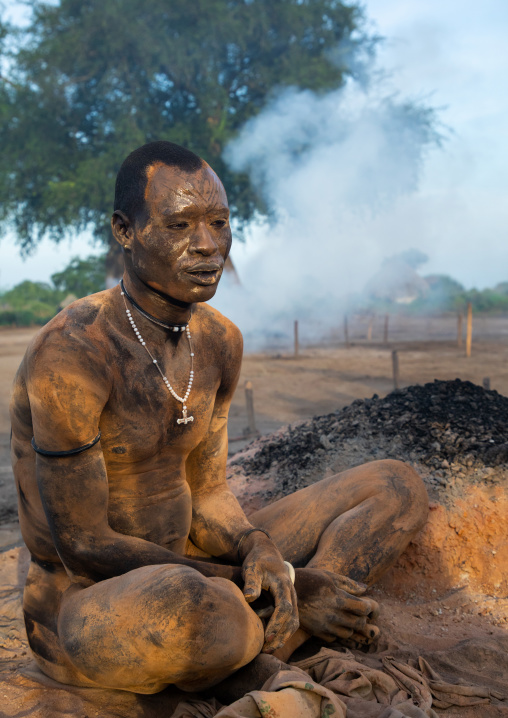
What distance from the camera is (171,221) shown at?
6.68 feet

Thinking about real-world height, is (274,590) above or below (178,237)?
below

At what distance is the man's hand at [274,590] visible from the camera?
1.98 meters

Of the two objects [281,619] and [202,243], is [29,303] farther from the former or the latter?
[281,619]

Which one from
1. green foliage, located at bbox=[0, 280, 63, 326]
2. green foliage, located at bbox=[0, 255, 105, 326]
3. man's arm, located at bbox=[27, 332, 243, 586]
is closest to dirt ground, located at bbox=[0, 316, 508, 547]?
man's arm, located at bbox=[27, 332, 243, 586]

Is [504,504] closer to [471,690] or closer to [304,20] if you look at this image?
[471,690]

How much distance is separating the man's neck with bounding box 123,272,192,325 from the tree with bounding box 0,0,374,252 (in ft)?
58.6

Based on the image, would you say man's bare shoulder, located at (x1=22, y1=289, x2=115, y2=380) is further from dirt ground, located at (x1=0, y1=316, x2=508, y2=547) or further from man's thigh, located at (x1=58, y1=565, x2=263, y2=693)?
dirt ground, located at (x1=0, y1=316, x2=508, y2=547)

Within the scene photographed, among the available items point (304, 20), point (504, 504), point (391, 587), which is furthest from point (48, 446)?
point (304, 20)

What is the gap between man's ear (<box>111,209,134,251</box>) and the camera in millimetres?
2109

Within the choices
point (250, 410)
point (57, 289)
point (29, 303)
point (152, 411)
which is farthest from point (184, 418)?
point (57, 289)

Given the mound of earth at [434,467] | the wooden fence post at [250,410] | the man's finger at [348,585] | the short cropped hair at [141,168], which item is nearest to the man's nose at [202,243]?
the short cropped hair at [141,168]

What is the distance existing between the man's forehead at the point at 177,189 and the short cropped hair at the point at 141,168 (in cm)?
2

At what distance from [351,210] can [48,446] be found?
2226cm

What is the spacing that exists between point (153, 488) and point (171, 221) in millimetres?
920
